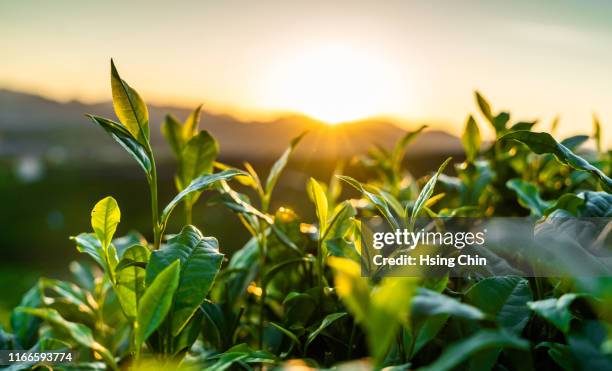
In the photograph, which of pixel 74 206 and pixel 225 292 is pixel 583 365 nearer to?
pixel 225 292

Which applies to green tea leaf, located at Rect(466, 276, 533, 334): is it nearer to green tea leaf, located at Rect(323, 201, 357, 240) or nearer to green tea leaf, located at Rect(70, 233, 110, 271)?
green tea leaf, located at Rect(323, 201, 357, 240)

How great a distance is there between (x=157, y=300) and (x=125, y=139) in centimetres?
25

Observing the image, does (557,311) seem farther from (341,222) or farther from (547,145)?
(341,222)

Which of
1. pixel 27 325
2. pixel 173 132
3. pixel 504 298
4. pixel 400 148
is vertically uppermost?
pixel 173 132

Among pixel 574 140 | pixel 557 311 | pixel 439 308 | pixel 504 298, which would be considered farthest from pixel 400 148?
pixel 439 308

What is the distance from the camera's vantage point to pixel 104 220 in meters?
0.83

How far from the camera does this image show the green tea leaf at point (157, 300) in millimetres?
676

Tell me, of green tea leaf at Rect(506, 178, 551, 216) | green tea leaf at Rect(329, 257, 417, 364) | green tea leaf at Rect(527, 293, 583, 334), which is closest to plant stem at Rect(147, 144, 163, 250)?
green tea leaf at Rect(329, 257, 417, 364)

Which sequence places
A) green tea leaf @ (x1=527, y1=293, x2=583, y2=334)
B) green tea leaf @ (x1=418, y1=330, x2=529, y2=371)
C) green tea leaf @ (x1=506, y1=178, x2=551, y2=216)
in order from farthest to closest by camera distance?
green tea leaf @ (x1=506, y1=178, x2=551, y2=216), green tea leaf @ (x1=527, y1=293, x2=583, y2=334), green tea leaf @ (x1=418, y1=330, x2=529, y2=371)

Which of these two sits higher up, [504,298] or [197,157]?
[197,157]

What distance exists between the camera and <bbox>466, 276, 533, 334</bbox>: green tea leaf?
721 millimetres

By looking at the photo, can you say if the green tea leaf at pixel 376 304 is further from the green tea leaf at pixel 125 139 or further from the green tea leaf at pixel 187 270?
the green tea leaf at pixel 125 139

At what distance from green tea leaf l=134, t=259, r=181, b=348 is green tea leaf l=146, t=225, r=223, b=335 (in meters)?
0.04

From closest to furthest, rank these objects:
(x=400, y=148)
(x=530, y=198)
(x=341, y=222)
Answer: (x=341, y=222) < (x=530, y=198) < (x=400, y=148)
